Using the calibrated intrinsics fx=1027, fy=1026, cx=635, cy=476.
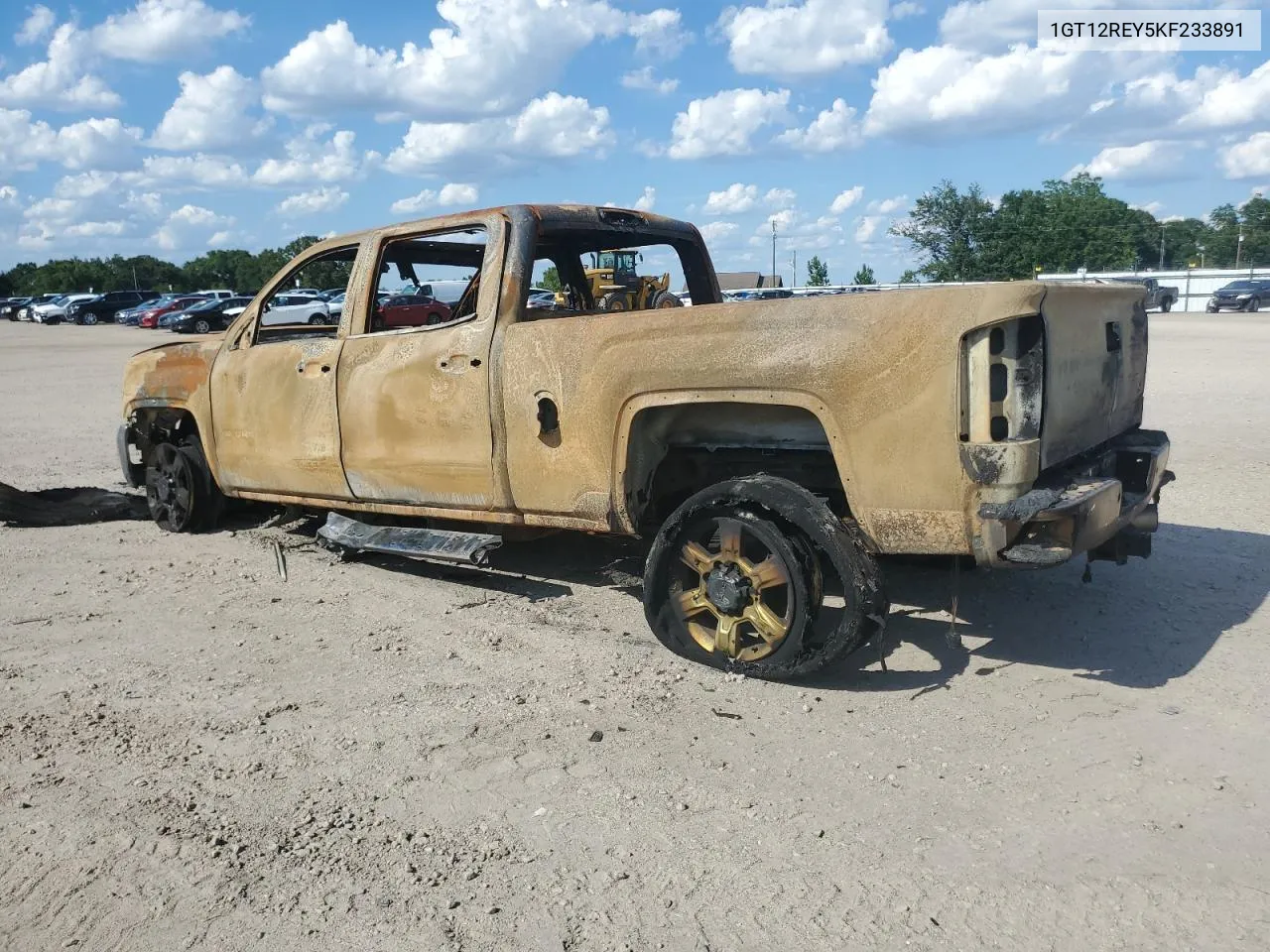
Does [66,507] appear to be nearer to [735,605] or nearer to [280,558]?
[280,558]

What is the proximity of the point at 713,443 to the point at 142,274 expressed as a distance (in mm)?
112922

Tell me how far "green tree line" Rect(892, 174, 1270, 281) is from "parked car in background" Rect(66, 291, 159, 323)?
45.6 metres

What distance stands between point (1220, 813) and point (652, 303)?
3.82m

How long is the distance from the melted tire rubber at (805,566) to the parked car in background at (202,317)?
40493mm

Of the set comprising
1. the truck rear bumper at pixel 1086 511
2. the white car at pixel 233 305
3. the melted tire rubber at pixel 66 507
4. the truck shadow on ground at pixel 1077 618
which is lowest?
the truck shadow on ground at pixel 1077 618

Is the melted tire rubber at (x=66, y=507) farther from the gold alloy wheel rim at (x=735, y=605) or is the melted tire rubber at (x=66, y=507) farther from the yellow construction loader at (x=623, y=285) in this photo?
the gold alloy wheel rim at (x=735, y=605)

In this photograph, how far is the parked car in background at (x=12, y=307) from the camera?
196ft

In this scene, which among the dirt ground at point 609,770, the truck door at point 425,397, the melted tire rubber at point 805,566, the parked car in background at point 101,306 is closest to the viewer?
the dirt ground at point 609,770

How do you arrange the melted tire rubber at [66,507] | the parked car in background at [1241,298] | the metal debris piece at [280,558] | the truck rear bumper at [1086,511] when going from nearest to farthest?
the truck rear bumper at [1086,511] < the metal debris piece at [280,558] < the melted tire rubber at [66,507] < the parked car in background at [1241,298]

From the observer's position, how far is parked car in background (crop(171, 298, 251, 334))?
41500 millimetres

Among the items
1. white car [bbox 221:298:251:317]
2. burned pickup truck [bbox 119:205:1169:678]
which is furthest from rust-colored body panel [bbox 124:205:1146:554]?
white car [bbox 221:298:251:317]

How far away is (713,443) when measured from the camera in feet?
14.6

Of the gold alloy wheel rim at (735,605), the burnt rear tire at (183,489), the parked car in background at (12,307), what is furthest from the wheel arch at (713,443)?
the parked car in background at (12,307)

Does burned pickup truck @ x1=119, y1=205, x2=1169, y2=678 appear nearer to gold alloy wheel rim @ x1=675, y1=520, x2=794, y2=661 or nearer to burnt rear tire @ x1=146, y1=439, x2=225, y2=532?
gold alloy wheel rim @ x1=675, y1=520, x2=794, y2=661
